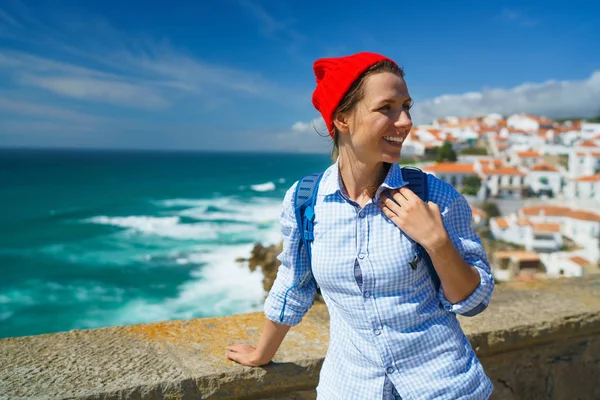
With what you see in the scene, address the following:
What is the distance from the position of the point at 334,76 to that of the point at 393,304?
639mm

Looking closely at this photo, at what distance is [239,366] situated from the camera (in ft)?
5.80

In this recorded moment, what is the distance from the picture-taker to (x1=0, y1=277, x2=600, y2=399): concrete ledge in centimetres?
163

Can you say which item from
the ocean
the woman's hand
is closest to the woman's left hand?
the woman's hand

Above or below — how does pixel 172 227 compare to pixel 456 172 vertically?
below

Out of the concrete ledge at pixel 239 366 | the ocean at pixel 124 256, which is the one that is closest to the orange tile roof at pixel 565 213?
the ocean at pixel 124 256

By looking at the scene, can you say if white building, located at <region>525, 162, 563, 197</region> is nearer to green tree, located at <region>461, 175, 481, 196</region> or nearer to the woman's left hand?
green tree, located at <region>461, 175, 481, 196</region>

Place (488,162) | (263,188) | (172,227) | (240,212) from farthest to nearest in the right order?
(263,188) → (488,162) → (240,212) → (172,227)

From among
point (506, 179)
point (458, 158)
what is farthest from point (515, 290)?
point (458, 158)

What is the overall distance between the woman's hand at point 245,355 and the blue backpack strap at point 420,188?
715 millimetres

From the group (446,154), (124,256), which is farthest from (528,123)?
(124,256)

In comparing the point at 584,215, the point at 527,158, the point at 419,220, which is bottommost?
the point at 584,215

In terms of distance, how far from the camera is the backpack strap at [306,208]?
147 centimetres

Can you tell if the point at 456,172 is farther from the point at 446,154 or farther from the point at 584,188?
the point at 584,188

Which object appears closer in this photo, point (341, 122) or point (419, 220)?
point (419, 220)
